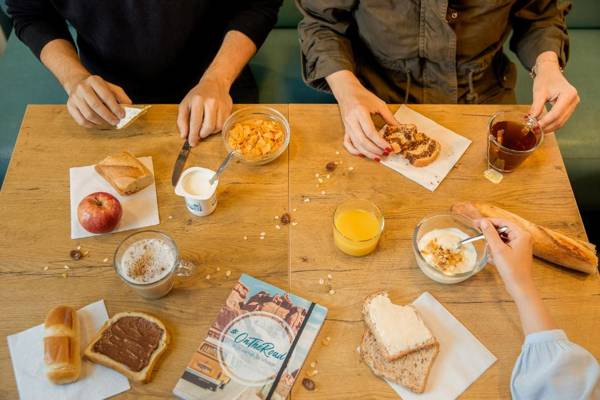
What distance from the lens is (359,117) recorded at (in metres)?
1.45

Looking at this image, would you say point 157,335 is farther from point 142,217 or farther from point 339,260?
point 339,260

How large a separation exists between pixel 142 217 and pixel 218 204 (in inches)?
8.4

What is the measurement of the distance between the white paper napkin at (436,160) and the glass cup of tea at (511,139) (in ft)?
0.30

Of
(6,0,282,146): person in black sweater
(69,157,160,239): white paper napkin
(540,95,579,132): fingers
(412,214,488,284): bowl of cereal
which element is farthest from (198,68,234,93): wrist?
(540,95,579,132): fingers

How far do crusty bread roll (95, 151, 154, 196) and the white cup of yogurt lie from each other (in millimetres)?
126

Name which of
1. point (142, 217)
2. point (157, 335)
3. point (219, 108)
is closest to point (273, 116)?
point (219, 108)

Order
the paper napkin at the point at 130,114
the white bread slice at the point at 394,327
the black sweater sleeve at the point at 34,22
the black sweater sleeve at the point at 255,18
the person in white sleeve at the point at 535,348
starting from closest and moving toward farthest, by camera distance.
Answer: the person in white sleeve at the point at 535,348 < the white bread slice at the point at 394,327 < the paper napkin at the point at 130,114 < the black sweater sleeve at the point at 34,22 < the black sweater sleeve at the point at 255,18

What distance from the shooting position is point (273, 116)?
155 cm

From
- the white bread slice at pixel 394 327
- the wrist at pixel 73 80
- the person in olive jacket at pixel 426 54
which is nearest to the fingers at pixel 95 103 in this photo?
the wrist at pixel 73 80

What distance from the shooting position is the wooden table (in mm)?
1139

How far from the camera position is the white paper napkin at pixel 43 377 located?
1.06 m

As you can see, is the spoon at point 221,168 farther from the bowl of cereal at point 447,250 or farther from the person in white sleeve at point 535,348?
the person in white sleeve at point 535,348

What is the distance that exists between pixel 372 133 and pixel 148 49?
909 mm

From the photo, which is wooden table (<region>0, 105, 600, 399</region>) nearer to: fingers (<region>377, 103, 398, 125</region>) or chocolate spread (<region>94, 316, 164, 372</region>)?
chocolate spread (<region>94, 316, 164, 372</region>)
